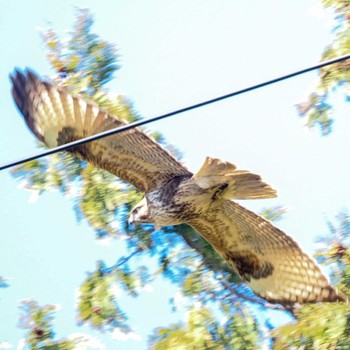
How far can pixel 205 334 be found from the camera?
133 inches

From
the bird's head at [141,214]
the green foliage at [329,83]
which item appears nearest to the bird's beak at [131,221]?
the bird's head at [141,214]

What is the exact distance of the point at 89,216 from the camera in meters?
3.50

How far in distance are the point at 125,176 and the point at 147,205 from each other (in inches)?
4.3

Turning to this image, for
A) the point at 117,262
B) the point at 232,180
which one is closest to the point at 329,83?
the point at 232,180

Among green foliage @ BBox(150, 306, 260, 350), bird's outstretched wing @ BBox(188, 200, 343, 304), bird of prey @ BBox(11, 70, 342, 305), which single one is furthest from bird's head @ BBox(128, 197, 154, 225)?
green foliage @ BBox(150, 306, 260, 350)

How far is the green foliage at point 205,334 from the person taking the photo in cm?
336

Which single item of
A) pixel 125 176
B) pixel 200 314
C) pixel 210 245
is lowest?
pixel 200 314

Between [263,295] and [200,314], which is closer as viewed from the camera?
[200,314]

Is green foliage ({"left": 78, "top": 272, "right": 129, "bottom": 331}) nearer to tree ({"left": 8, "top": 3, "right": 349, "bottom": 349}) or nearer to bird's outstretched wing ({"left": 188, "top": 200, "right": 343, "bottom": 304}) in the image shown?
tree ({"left": 8, "top": 3, "right": 349, "bottom": 349})

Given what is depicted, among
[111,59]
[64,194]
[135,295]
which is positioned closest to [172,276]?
[135,295]

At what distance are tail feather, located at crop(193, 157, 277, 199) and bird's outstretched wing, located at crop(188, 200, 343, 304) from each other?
0.13m

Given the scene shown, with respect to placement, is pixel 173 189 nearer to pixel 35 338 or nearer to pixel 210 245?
pixel 210 245

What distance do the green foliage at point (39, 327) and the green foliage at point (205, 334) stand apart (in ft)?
0.92

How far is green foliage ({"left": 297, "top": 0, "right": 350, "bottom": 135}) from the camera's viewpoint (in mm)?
3512
